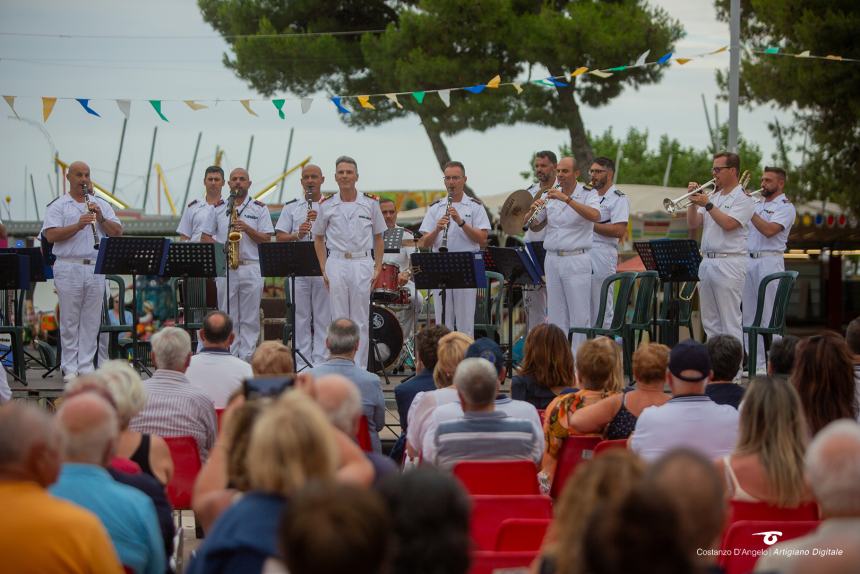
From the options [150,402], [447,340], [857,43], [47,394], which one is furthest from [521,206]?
[857,43]

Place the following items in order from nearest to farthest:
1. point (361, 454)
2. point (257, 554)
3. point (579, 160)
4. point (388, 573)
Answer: point (388, 573)
point (257, 554)
point (361, 454)
point (579, 160)

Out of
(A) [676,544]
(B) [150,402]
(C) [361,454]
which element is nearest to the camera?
(A) [676,544]

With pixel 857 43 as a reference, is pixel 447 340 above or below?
below

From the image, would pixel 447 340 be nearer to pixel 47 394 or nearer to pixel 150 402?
pixel 150 402

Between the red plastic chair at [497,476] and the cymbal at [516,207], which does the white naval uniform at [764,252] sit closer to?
the cymbal at [516,207]

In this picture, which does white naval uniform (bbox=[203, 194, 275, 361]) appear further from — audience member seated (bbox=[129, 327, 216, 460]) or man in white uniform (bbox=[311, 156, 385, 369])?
audience member seated (bbox=[129, 327, 216, 460])

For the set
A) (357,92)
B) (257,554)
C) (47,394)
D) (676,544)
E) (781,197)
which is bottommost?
(47,394)

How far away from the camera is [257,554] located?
10.8ft

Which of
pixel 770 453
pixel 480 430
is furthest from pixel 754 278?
pixel 770 453

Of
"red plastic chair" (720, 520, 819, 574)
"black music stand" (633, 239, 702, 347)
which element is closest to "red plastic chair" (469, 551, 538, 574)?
"red plastic chair" (720, 520, 819, 574)

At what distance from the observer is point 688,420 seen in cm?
538

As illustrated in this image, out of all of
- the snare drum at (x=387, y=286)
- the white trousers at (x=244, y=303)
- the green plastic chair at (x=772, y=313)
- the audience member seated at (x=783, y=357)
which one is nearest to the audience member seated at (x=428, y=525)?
the audience member seated at (x=783, y=357)

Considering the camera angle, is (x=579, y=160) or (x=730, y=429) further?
(x=579, y=160)

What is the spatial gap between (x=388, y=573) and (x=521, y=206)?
9667mm
